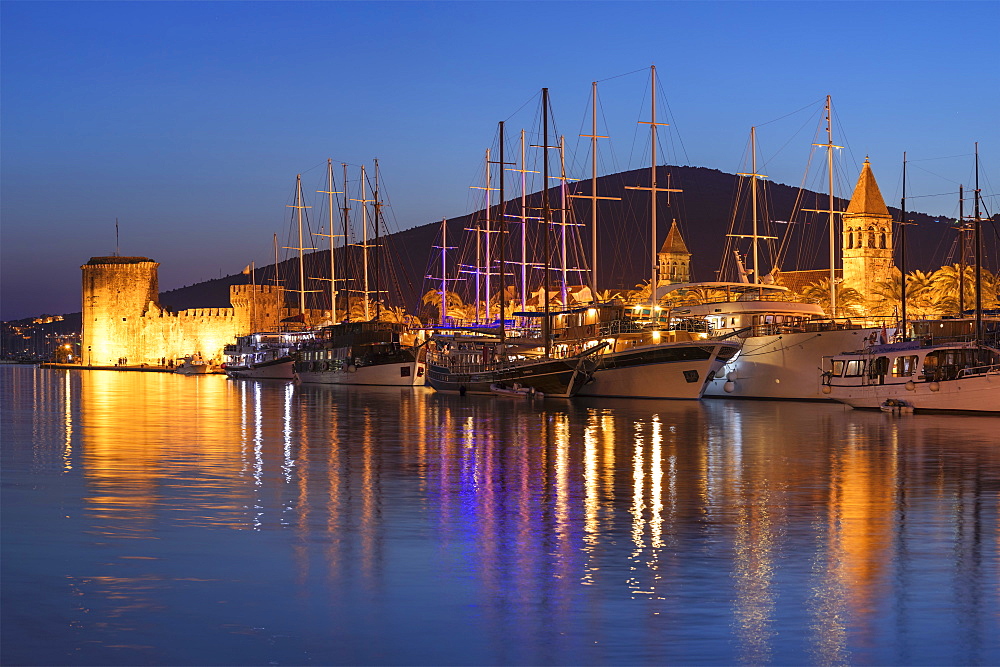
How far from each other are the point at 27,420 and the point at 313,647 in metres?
30.8

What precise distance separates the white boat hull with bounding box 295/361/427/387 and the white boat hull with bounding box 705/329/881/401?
20439 millimetres

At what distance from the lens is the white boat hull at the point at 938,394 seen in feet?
112

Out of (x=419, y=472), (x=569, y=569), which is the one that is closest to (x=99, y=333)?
(x=419, y=472)

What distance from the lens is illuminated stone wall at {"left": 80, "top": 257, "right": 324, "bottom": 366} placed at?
116 m

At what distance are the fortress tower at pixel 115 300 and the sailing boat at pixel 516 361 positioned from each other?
74212 millimetres

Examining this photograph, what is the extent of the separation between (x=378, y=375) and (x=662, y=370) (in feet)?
81.8

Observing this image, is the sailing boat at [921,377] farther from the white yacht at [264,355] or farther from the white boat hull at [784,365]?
the white yacht at [264,355]

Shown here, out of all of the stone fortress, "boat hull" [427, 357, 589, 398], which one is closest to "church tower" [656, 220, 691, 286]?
the stone fortress

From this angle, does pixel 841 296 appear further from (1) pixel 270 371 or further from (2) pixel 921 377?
(1) pixel 270 371

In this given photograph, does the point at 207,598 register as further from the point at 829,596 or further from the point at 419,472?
the point at 419,472

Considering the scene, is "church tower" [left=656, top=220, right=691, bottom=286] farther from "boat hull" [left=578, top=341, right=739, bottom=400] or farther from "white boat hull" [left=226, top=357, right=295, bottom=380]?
"boat hull" [left=578, top=341, right=739, bottom=400]

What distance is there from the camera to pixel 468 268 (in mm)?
77500

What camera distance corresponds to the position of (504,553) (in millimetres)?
12086

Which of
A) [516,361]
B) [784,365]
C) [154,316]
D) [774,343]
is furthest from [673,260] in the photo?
[774,343]
